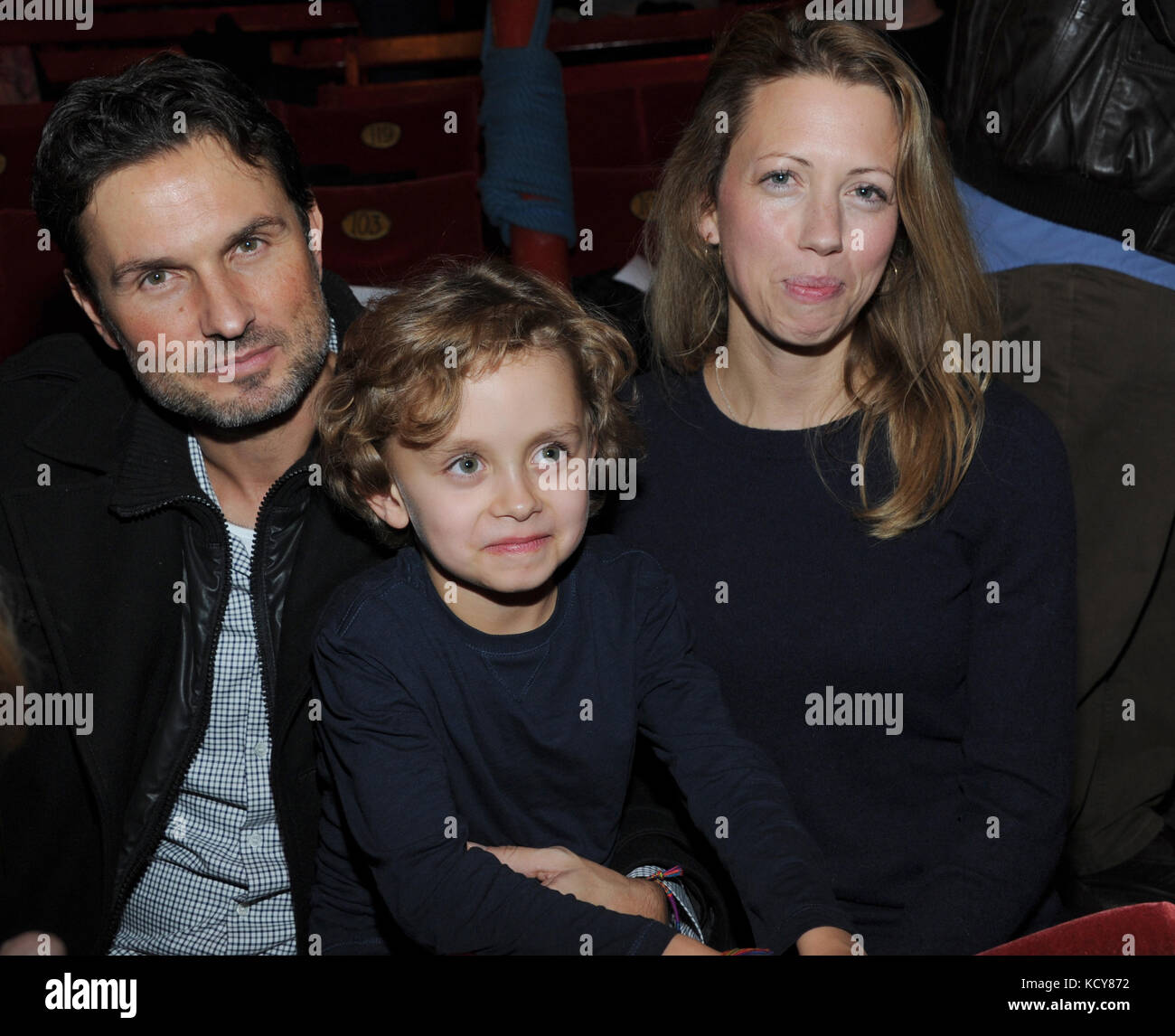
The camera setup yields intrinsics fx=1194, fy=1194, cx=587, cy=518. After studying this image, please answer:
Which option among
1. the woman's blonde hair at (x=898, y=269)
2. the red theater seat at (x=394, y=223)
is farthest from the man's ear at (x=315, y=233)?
the red theater seat at (x=394, y=223)

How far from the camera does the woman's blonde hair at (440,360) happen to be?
1.22 meters

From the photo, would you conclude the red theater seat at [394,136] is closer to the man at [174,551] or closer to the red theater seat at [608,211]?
the red theater seat at [608,211]

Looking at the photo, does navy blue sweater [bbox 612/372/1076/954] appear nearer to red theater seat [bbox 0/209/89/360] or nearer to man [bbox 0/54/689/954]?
man [bbox 0/54/689/954]

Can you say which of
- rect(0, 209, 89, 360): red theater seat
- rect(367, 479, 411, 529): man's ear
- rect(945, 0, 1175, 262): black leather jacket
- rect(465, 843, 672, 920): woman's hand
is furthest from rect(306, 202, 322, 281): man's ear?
rect(0, 209, 89, 360): red theater seat

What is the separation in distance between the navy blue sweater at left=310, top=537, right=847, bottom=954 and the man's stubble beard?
9.9 inches

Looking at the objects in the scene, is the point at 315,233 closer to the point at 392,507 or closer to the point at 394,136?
the point at 392,507

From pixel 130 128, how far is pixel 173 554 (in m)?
0.50

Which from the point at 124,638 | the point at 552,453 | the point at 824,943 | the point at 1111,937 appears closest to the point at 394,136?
the point at 124,638

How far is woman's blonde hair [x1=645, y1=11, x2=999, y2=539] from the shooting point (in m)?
1.33

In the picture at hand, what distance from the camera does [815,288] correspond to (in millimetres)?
1326

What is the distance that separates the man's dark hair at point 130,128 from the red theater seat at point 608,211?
178 cm

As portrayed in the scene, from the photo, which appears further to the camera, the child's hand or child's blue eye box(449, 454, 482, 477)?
child's blue eye box(449, 454, 482, 477)

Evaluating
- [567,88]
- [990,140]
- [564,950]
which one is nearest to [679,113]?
[567,88]
